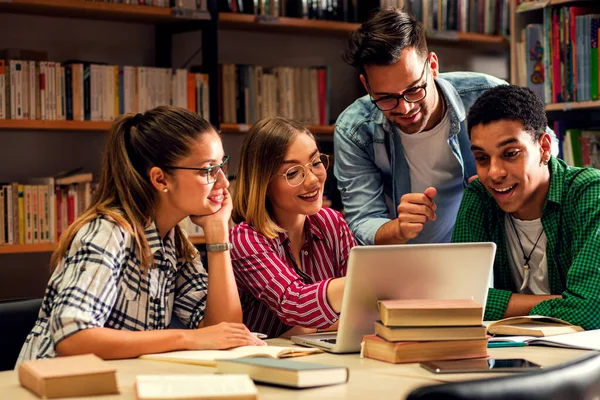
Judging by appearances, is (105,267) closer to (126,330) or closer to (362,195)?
(126,330)

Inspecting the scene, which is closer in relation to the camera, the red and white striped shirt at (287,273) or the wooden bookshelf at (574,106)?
the red and white striped shirt at (287,273)

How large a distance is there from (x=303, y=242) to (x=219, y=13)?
166 centimetres

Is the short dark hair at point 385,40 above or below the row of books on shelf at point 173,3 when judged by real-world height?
below

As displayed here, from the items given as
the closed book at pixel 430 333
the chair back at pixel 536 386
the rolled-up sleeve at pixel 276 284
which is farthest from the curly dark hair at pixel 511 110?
the chair back at pixel 536 386

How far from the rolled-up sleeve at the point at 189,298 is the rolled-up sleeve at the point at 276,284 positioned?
121mm

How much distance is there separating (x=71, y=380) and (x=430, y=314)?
64cm

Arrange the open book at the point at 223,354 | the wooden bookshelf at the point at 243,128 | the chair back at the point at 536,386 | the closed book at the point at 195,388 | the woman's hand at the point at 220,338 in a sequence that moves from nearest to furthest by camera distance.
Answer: the chair back at the point at 536,386 < the closed book at the point at 195,388 < the open book at the point at 223,354 < the woman's hand at the point at 220,338 < the wooden bookshelf at the point at 243,128

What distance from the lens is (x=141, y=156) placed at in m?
1.96

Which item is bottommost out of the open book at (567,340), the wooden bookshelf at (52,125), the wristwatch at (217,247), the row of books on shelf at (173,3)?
the open book at (567,340)

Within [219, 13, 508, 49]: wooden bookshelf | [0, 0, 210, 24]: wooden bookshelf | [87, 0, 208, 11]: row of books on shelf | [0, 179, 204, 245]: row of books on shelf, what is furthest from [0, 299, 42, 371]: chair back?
[219, 13, 508, 49]: wooden bookshelf

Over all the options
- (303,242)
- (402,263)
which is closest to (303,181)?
(303,242)

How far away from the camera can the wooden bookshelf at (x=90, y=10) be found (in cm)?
327

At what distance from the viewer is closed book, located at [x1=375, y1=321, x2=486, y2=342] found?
1.57 m

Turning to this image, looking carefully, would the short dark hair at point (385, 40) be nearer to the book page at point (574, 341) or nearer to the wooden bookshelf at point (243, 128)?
the book page at point (574, 341)
